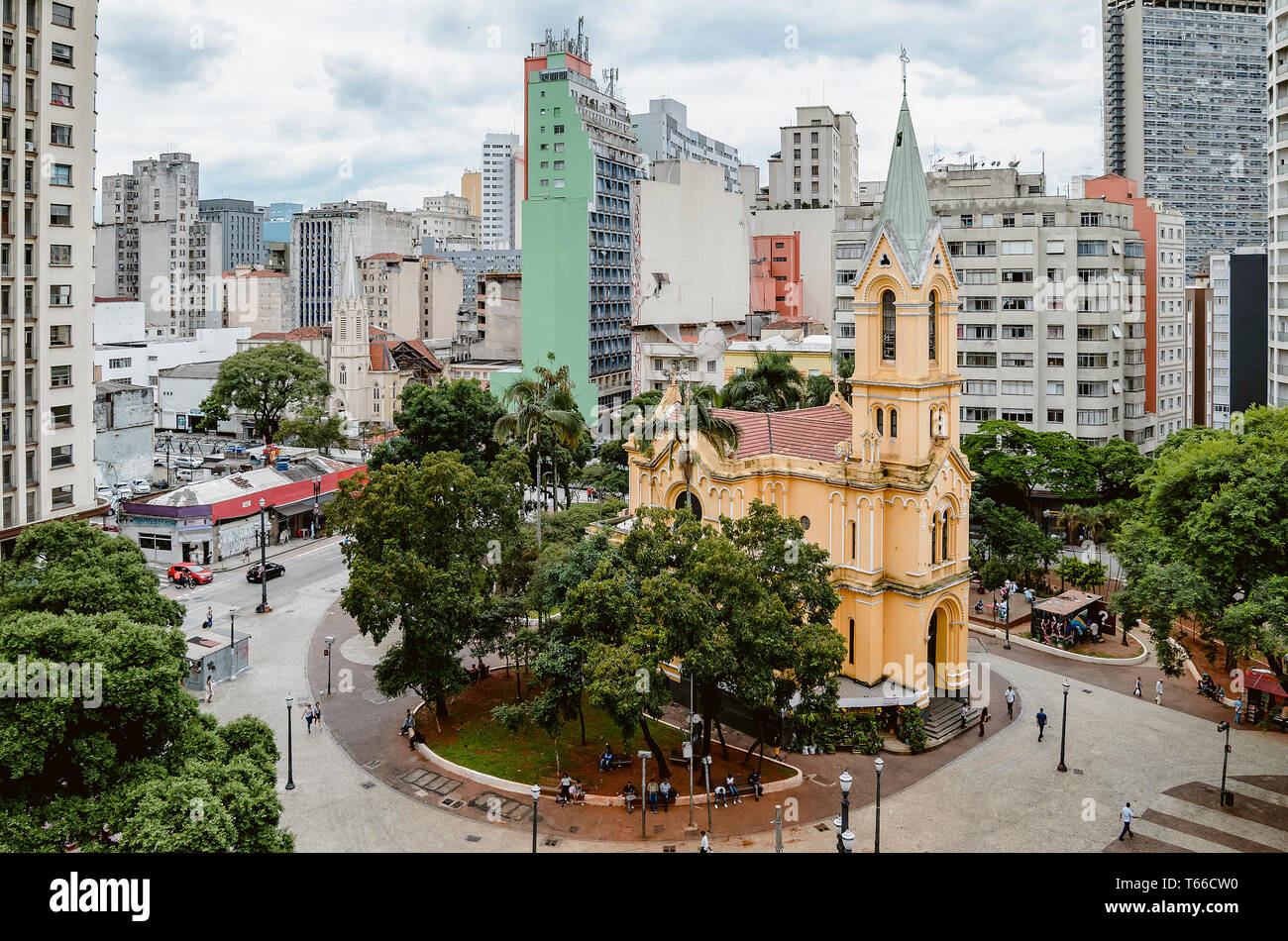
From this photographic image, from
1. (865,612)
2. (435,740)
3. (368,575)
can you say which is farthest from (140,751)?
(865,612)

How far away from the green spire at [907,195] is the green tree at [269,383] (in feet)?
240

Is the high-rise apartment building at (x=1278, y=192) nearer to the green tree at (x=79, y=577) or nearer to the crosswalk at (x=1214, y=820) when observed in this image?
the crosswalk at (x=1214, y=820)

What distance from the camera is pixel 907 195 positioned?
40.6 meters

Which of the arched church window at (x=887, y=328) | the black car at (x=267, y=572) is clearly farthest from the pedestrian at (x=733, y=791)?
the black car at (x=267, y=572)

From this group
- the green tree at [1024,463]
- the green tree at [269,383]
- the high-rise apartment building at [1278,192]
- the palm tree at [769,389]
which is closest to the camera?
the high-rise apartment building at [1278,192]

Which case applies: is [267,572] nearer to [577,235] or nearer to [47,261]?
[47,261]

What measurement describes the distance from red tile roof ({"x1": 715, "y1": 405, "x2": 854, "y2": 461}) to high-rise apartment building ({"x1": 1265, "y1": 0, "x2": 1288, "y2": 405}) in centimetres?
3961

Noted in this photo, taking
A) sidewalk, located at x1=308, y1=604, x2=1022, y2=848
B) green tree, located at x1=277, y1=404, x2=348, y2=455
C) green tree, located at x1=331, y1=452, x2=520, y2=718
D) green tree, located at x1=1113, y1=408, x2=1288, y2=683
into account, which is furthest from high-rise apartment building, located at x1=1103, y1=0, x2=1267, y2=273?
green tree, located at x1=331, y1=452, x2=520, y2=718

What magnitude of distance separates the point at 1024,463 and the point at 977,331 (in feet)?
44.8

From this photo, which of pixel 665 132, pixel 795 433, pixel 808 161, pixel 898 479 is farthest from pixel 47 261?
pixel 665 132

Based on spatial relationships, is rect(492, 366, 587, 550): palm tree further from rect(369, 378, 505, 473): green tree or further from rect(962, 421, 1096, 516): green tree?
rect(962, 421, 1096, 516): green tree

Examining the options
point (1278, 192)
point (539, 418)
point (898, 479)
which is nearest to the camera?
point (898, 479)

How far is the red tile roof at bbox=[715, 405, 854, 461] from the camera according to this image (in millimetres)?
43188

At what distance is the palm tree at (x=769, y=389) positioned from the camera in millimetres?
65500
